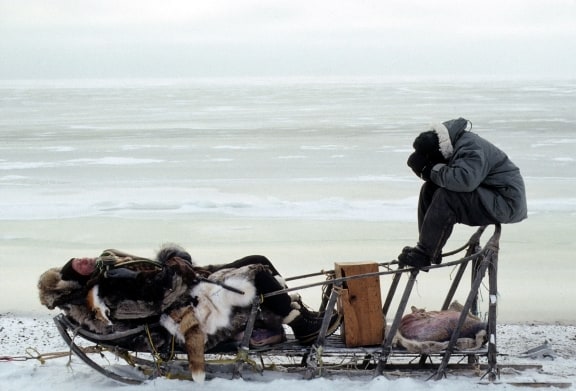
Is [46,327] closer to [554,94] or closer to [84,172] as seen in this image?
[84,172]

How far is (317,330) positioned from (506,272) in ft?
10.9

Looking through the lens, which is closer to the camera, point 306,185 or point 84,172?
point 306,185

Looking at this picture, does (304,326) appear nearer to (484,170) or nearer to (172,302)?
(172,302)

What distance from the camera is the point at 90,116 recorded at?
84.5 feet

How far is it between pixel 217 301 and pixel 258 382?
1.52ft

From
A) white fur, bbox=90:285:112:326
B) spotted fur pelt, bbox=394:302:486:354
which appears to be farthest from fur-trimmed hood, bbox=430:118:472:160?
white fur, bbox=90:285:112:326

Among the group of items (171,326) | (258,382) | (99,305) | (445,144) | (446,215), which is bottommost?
(258,382)

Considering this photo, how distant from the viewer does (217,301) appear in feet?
→ 13.3

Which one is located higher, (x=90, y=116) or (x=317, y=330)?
(x=90, y=116)

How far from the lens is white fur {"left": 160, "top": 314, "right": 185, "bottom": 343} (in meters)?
4.04

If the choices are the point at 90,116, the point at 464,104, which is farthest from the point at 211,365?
the point at 464,104

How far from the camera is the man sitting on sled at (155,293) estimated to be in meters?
4.02

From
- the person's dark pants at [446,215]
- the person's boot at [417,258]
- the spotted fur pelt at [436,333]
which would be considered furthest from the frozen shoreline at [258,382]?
the person's dark pants at [446,215]

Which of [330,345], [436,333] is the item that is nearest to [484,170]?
[436,333]
